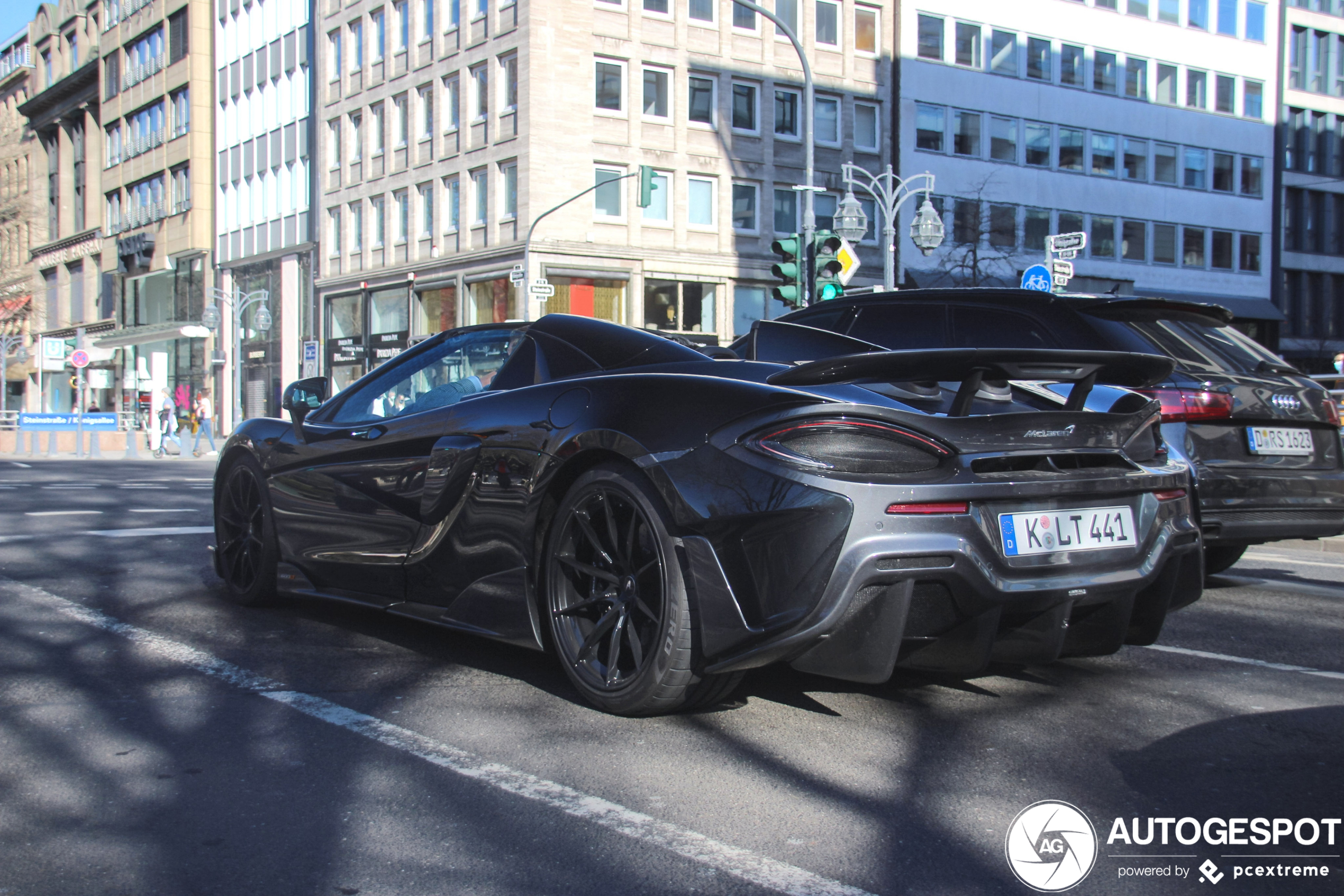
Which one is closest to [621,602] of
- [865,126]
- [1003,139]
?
[865,126]

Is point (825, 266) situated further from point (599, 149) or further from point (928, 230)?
point (599, 149)

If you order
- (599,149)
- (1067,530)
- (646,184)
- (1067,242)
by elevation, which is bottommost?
(1067,530)

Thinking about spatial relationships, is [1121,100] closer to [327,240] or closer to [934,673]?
[327,240]

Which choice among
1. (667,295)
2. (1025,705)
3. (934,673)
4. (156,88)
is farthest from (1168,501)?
(156,88)

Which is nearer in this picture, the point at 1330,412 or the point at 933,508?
the point at 933,508

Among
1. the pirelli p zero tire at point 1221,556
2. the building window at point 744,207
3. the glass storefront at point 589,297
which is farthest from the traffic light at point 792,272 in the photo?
the building window at point 744,207

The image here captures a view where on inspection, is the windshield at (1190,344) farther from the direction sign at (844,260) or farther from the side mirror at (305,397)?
the direction sign at (844,260)

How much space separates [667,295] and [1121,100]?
18.3 meters

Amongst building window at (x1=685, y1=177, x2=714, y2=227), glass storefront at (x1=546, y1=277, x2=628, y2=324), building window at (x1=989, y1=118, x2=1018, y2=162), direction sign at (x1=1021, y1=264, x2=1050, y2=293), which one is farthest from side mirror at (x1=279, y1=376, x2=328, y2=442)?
building window at (x1=989, y1=118, x2=1018, y2=162)

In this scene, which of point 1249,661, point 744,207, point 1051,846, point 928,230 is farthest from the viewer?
point 744,207

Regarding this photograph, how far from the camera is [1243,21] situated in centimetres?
4453

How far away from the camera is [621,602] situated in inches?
142

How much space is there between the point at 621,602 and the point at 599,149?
3129cm

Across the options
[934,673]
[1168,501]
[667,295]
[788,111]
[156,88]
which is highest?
[156,88]
